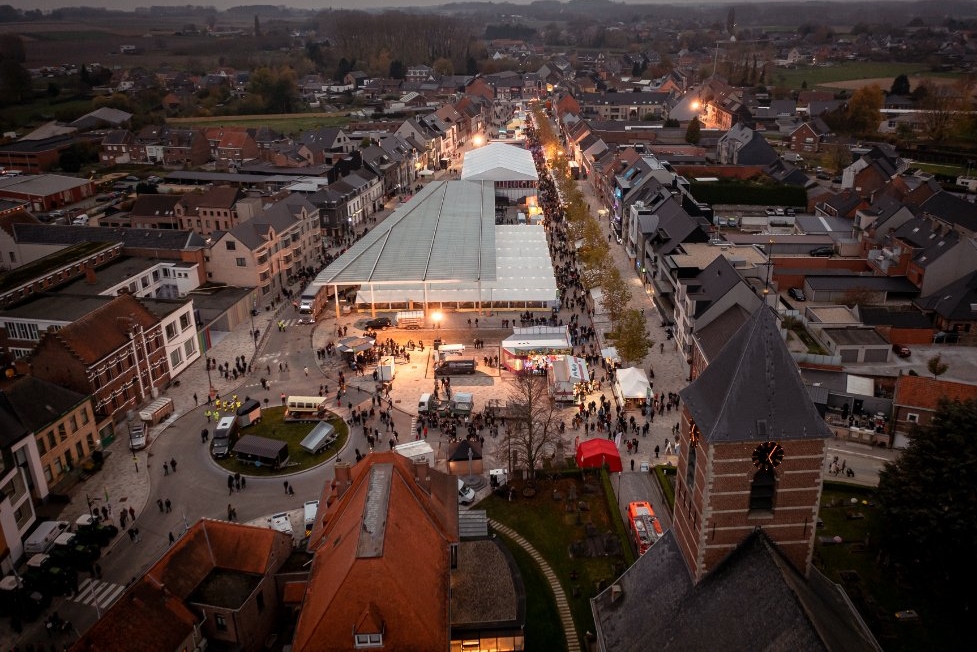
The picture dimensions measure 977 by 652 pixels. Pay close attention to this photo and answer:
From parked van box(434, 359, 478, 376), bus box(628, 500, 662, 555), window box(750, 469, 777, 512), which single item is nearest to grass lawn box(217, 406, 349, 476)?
parked van box(434, 359, 478, 376)

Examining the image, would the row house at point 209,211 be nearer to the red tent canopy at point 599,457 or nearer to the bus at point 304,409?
the bus at point 304,409

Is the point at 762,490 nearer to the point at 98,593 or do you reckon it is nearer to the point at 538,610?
the point at 538,610

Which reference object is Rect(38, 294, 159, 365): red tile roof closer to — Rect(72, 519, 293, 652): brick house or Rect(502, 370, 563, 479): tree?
Rect(72, 519, 293, 652): brick house

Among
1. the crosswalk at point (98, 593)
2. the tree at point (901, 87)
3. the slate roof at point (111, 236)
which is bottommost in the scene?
the crosswalk at point (98, 593)

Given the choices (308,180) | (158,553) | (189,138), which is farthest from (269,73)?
(158,553)

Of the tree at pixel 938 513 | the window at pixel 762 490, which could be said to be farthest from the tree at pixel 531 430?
the tree at pixel 938 513

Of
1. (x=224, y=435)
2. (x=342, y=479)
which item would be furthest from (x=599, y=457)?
(x=224, y=435)

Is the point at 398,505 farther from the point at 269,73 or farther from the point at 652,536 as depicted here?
the point at 269,73
